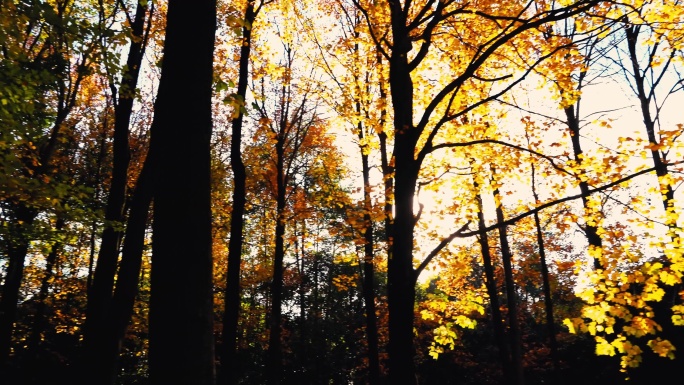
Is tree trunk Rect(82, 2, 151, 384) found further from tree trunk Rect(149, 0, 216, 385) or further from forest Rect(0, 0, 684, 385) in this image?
tree trunk Rect(149, 0, 216, 385)

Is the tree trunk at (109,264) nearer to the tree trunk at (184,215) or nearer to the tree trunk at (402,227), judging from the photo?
the tree trunk at (402,227)

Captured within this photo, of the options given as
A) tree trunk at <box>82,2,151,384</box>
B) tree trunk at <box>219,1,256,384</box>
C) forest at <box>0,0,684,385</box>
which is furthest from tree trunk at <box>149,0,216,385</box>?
tree trunk at <box>219,1,256,384</box>

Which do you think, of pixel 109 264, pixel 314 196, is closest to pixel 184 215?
pixel 109 264

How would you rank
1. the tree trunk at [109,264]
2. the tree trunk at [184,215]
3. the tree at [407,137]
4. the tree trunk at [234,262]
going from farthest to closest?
the tree trunk at [234,262] < the tree trunk at [109,264] < the tree at [407,137] < the tree trunk at [184,215]

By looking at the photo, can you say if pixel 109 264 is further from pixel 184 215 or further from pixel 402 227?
pixel 184 215

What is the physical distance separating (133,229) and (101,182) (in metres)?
17.7

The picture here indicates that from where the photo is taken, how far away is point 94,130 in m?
23.0

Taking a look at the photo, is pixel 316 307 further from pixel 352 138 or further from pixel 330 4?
pixel 330 4

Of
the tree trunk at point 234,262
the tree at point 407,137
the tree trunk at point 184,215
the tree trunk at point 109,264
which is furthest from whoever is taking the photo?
the tree trunk at point 234,262

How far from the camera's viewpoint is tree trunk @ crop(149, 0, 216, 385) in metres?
2.53

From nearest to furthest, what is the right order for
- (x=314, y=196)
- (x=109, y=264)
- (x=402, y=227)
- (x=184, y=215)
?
(x=184, y=215), (x=402, y=227), (x=109, y=264), (x=314, y=196)

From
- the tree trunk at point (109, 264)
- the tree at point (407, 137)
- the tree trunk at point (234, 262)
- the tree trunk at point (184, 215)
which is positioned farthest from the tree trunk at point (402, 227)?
the tree trunk at point (234, 262)

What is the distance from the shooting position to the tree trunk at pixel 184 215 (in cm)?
253

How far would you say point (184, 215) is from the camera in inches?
107
